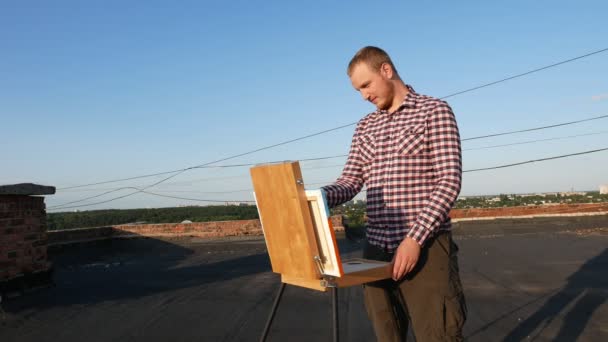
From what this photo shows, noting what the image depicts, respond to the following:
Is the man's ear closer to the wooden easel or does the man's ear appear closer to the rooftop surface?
the wooden easel

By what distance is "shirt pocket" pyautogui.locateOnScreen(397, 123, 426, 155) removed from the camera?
1.91m

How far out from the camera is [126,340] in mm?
3820

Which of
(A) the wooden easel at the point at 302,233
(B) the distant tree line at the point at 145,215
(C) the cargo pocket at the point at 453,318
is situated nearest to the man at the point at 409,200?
(C) the cargo pocket at the point at 453,318

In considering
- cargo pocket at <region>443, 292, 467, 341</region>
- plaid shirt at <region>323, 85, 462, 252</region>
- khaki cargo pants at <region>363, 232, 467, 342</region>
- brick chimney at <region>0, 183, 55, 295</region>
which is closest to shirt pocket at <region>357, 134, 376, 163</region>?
plaid shirt at <region>323, 85, 462, 252</region>

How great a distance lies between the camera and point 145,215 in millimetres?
46500

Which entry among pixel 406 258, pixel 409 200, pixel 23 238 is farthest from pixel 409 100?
pixel 23 238

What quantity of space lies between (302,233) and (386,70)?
79 cm

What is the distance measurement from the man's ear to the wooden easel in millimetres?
610

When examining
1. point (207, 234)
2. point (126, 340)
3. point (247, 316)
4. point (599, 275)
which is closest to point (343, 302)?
point (247, 316)

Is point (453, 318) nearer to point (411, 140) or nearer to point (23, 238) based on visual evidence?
point (411, 140)

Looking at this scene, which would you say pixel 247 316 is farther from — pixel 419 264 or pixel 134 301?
pixel 419 264

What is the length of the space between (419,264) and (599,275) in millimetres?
5562

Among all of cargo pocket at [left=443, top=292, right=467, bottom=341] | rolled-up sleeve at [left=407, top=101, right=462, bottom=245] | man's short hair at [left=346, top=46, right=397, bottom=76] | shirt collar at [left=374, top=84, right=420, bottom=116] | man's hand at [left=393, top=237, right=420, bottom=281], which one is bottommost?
cargo pocket at [left=443, top=292, right=467, bottom=341]

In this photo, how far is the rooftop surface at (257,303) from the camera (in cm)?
393
